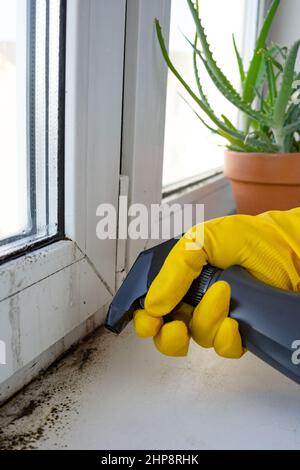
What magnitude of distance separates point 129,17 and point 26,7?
5.5 inches

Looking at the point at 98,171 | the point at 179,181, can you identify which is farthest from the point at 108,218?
the point at 179,181

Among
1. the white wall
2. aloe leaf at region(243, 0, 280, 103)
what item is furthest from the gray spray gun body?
the white wall

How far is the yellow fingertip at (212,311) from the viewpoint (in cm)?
38

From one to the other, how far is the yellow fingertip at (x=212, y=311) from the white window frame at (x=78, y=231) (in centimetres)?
13

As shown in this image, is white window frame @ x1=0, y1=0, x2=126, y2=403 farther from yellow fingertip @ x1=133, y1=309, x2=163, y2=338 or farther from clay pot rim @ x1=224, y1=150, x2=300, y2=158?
clay pot rim @ x1=224, y1=150, x2=300, y2=158

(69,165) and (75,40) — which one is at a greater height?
(75,40)

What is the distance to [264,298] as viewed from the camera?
0.38 meters

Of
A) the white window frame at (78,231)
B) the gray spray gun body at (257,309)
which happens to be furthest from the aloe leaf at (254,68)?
the gray spray gun body at (257,309)

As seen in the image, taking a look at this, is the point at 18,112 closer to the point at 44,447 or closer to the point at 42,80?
the point at 42,80

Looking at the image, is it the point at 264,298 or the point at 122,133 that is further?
the point at 122,133

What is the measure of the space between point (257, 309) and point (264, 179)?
1.29 feet

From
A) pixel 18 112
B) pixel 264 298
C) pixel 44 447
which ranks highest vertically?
pixel 18 112
